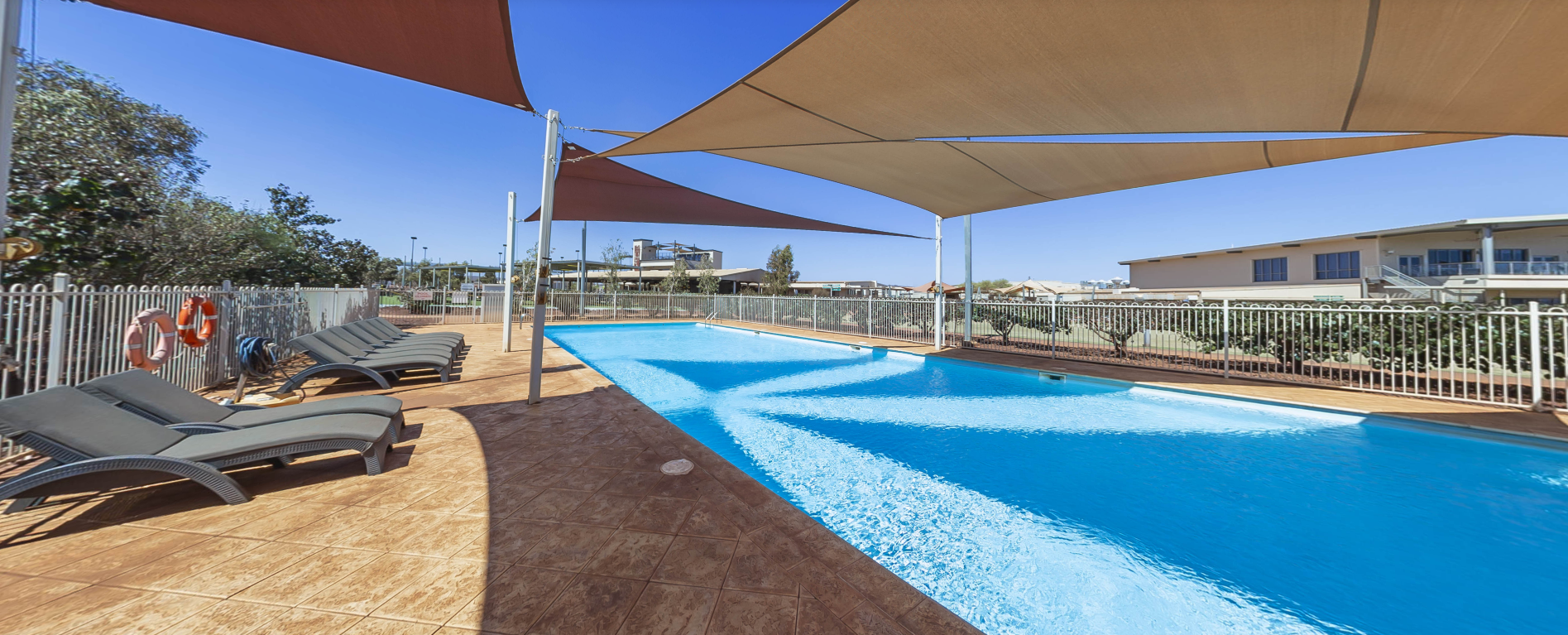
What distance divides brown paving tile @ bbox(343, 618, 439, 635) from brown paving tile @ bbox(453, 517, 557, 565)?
385mm

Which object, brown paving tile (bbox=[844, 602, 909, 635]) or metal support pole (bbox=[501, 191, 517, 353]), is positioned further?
metal support pole (bbox=[501, 191, 517, 353])

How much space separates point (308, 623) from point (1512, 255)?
1470 inches

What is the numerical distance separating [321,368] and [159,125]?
9700 millimetres

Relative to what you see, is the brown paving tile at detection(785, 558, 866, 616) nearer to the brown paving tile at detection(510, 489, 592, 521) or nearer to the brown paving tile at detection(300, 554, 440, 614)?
the brown paving tile at detection(510, 489, 592, 521)

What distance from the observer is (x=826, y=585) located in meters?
1.83

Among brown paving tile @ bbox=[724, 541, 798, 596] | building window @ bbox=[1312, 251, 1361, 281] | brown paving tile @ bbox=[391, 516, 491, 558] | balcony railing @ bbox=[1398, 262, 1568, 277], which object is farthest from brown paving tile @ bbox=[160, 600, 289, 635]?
balcony railing @ bbox=[1398, 262, 1568, 277]

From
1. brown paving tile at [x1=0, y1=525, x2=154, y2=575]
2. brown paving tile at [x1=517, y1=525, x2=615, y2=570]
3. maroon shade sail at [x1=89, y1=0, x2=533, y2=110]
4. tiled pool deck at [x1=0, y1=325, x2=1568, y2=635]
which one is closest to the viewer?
tiled pool deck at [x1=0, y1=325, x2=1568, y2=635]

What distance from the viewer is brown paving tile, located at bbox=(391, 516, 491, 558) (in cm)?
204

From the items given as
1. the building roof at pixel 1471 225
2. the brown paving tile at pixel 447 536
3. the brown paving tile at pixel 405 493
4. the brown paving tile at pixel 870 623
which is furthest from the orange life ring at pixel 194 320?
the building roof at pixel 1471 225

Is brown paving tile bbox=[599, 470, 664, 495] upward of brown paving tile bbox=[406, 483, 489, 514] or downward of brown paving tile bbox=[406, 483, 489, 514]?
upward

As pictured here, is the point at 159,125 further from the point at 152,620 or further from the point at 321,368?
the point at 152,620

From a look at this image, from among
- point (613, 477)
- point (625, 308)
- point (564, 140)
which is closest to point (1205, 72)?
point (613, 477)

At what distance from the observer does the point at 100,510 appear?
2346 millimetres

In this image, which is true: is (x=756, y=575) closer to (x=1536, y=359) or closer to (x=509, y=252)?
(x=1536, y=359)
